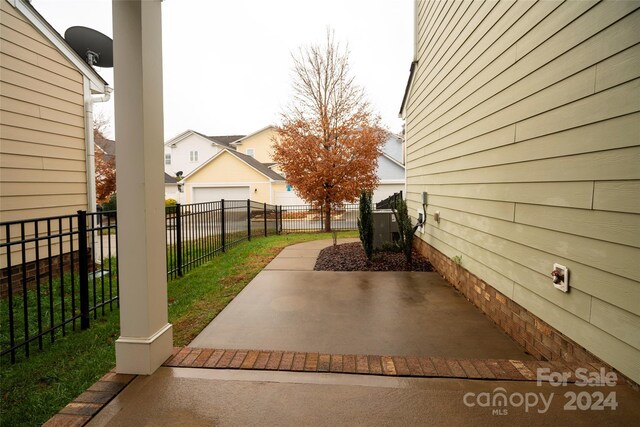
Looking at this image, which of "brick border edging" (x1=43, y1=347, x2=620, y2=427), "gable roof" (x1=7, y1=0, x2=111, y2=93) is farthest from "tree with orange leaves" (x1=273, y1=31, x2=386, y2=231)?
"brick border edging" (x1=43, y1=347, x2=620, y2=427)

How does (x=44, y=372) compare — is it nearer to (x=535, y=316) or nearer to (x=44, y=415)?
(x=44, y=415)

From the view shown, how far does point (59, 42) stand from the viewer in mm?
6363

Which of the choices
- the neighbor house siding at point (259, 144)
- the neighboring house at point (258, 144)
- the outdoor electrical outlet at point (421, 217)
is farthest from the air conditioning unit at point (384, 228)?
the neighbor house siding at point (259, 144)

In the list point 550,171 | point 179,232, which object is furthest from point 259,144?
point 550,171

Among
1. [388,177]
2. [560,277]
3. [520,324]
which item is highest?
[388,177]

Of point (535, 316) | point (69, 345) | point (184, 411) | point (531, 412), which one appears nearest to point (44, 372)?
point (69, 345)

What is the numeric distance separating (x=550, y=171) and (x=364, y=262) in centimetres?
448

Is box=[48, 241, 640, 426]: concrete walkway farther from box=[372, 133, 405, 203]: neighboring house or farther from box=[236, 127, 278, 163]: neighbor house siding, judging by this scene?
box=[236, 127, 278, 163]: neighbor house siding

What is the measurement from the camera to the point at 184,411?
7.00 feet

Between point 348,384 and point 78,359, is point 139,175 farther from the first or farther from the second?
point 348,384

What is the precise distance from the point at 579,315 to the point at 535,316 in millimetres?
578

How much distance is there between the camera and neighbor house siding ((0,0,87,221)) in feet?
17.6

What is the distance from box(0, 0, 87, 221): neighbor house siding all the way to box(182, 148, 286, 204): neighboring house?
18.8 m

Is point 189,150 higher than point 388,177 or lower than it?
higher
